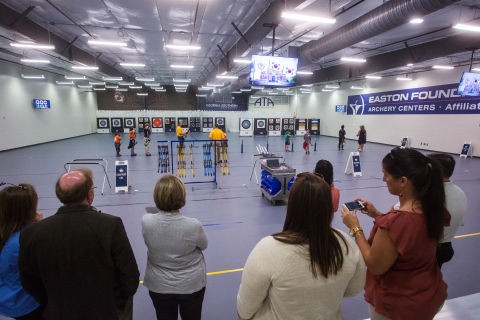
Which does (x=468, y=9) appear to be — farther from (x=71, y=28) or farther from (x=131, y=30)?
(x=71, y=28)

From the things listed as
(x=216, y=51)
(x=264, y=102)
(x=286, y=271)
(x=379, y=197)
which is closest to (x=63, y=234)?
(x=286, y=271)

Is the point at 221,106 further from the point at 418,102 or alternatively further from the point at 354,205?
the point at 354,205

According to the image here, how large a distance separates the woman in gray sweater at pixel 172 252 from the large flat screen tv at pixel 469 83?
11903 millimetres

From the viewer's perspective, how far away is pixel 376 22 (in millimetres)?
6383

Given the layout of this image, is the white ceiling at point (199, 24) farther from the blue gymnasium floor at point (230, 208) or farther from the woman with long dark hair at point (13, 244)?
the woman with long dark hair at point (13, 244)

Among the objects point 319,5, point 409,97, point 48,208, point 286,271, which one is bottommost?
point 48,208

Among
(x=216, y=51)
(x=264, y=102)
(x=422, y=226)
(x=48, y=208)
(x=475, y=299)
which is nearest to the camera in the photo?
(x=422, y=226)

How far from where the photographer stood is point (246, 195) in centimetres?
679

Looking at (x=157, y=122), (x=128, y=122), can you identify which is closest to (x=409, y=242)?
(x=157, y=122)

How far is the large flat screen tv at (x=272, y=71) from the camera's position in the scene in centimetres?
780

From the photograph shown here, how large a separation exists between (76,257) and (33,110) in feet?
62.7

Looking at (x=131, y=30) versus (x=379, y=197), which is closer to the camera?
(x=379, y=197)

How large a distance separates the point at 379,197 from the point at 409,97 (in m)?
12.6

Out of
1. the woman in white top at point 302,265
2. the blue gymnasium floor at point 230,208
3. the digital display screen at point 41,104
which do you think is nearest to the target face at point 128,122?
the digital display screen at point 41,104
